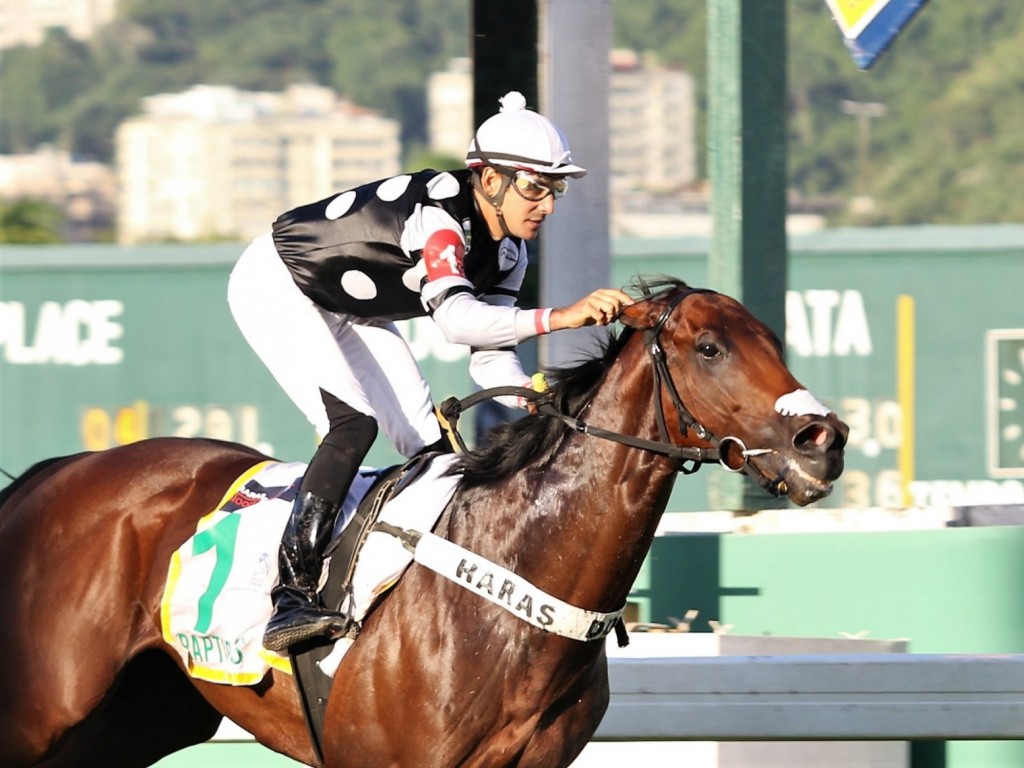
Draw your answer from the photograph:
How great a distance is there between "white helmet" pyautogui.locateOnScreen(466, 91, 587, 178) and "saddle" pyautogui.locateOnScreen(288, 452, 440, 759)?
0.87 metres

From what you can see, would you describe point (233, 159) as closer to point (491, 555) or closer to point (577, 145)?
point (577, 145)

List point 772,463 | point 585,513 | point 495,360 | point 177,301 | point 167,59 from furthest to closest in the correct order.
Answer: point 167,59
point 177,301
point 495,360
point 585,513
point 772,463

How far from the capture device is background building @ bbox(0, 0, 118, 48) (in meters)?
84.4

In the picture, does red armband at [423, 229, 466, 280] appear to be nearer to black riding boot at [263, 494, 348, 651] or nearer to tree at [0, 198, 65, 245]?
black riding boot at [263, 494, 348, 651]

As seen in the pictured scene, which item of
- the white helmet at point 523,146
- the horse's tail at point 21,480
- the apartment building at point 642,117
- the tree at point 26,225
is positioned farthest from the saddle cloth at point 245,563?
the apartment building at point 642,117

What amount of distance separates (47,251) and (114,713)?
483 inches

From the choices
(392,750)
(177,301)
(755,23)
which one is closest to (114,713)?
(392,750)

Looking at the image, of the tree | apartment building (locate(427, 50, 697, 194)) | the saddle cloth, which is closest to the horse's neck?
the saddle cloth

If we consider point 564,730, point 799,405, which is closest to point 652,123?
point 564,730

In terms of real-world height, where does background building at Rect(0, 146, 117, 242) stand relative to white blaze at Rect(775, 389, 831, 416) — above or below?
above

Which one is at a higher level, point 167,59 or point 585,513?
point 167,59

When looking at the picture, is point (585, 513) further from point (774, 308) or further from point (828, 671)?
point (774, 308)

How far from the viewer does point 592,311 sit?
3.78 m

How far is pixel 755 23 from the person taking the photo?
21.0 ft
